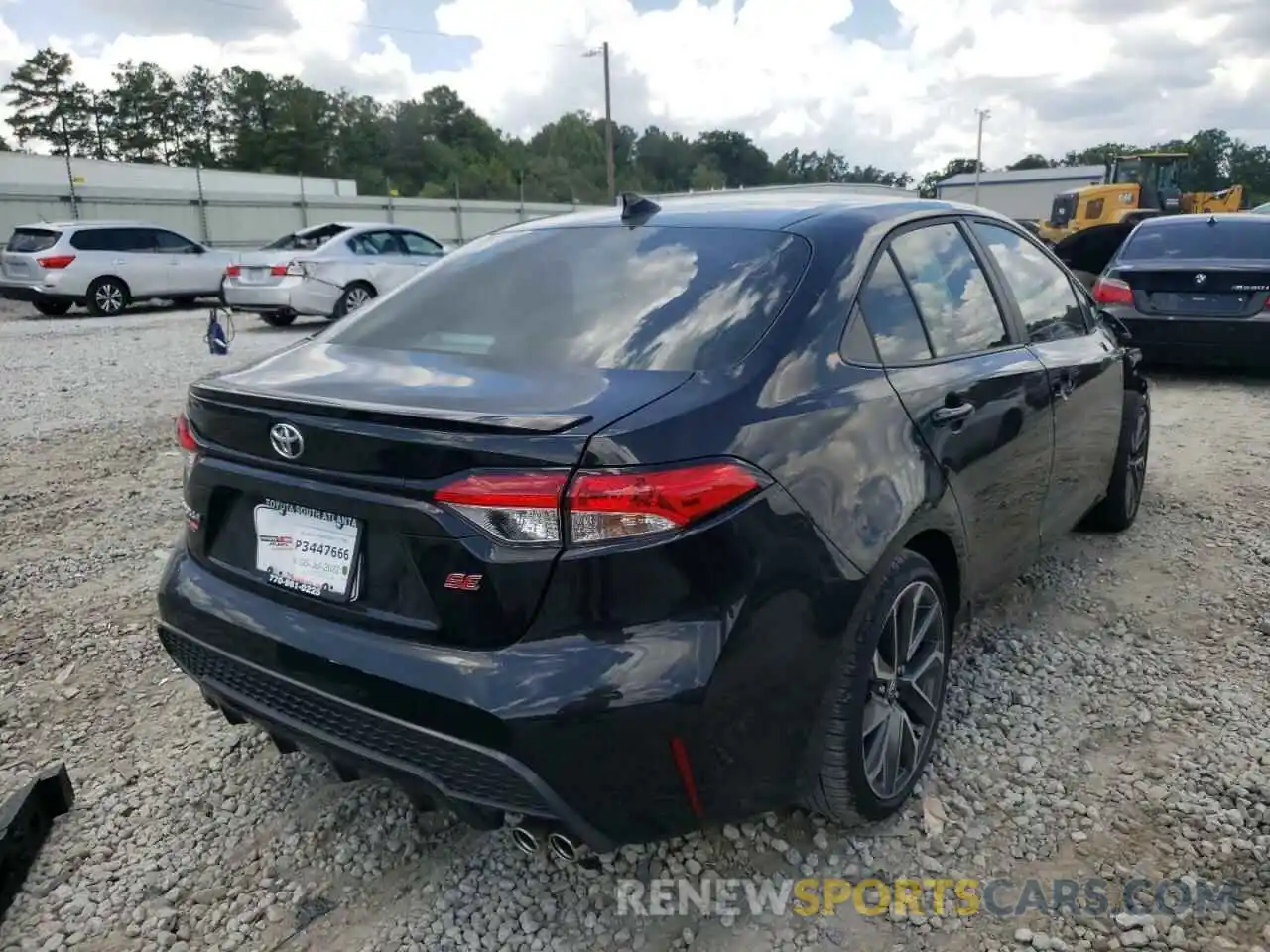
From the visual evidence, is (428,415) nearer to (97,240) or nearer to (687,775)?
(687,775)

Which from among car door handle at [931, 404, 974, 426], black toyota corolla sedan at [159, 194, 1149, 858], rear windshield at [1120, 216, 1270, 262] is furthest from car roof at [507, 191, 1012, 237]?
rear windshield at [1120, 216, 1270, 262]

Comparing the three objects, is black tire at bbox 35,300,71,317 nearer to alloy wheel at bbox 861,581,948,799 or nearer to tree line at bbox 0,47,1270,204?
alloy wheel at bbox 861,581,948,799

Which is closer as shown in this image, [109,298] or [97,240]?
[97,240]

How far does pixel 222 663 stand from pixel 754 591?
4.32 ft

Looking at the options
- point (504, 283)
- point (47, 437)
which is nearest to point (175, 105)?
point (47, 437)

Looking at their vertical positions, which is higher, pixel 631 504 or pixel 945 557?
pixel 631 504

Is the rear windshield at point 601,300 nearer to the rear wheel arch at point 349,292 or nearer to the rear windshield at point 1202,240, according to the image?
the rear windshield at point 1202,240

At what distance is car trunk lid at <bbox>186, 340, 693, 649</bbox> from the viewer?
1.92 meters

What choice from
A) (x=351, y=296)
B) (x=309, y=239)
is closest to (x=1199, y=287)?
(x=351, y=296)

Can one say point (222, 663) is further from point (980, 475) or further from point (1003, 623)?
point (1003, 623)

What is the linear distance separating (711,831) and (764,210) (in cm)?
175

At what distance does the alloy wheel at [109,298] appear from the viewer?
1633 centimetres

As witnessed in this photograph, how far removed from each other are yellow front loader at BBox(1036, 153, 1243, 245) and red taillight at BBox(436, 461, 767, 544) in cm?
2472

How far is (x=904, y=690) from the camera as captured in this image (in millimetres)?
2576
